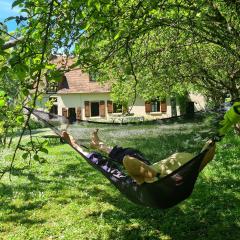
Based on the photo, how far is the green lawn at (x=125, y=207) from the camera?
192 inches

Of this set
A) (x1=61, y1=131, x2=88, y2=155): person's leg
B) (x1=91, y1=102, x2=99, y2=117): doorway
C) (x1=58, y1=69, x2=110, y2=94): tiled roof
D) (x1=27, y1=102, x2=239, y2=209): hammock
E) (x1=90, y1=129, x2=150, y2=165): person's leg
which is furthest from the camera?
(x1=91, y1=102, x2=99, y2=117): doorway

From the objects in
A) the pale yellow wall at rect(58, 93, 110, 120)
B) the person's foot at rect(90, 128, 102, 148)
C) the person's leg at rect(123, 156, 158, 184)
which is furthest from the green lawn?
the pale yellow wall at rect(58, 93, 110, 120)

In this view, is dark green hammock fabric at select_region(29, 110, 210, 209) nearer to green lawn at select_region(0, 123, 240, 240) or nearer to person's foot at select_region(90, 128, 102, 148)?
green lawn at select_region(0, 123, 240, 240)

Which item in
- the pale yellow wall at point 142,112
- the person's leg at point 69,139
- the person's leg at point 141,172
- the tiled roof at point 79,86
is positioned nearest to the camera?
the person's leg at point 141,172

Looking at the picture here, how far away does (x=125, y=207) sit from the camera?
5.86m

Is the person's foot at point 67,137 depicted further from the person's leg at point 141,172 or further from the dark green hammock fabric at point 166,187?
the person's leg at point 141,172

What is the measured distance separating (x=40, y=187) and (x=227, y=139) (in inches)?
223

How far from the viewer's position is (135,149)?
5.65 m

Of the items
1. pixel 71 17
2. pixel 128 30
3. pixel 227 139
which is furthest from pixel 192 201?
pixel 227 139

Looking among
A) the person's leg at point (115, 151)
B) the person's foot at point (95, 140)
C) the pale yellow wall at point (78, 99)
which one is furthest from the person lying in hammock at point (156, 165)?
the pale yellow wall at point (78, 99)

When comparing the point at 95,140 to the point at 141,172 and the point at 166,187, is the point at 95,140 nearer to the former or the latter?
the point at 141,172

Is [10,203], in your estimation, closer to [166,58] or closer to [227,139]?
[166,58]

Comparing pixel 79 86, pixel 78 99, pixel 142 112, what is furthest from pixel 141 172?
pixel 78 99

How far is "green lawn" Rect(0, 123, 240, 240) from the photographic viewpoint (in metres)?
4.88
